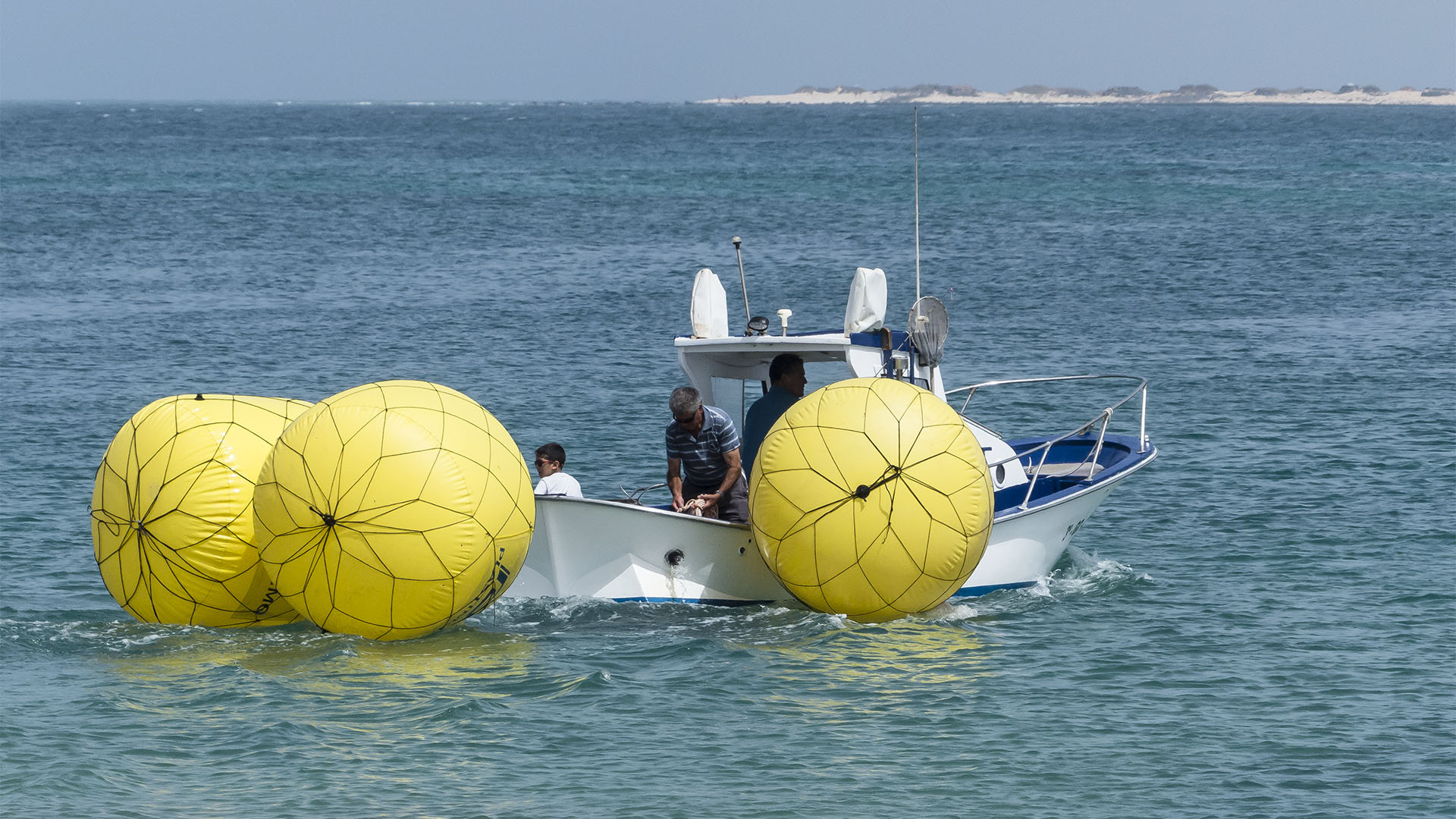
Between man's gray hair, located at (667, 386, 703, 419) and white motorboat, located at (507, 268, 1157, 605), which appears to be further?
man's gray hair, located at (667, 386, 703, 419)

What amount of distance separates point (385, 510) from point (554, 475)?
7.41ft

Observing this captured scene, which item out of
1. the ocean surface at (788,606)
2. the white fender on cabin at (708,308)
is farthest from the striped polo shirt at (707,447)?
the white fender on cabin at (708,308)

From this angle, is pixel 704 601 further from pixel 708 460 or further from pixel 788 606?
pixel 708 460

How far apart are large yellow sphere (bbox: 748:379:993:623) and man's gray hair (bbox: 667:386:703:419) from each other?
84 cm

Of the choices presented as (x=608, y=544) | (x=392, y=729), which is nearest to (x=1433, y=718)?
(x=608, y=544)

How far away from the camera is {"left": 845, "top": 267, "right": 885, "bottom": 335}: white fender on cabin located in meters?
12.5

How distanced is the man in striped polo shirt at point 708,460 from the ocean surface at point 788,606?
84 cm

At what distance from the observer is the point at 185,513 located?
33.6ft

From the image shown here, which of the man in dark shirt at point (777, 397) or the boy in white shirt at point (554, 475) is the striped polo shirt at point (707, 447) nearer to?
the man in dark shirt at point (777, 397)

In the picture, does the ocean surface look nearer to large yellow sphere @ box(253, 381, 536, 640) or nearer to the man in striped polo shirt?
large yellow sphere @ box(253, 381, 536, 640)

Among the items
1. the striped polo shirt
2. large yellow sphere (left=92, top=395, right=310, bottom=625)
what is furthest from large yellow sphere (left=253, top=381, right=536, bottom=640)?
the striped polo shirt

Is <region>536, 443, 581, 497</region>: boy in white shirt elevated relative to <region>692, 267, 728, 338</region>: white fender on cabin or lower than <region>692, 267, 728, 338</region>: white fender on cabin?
lower

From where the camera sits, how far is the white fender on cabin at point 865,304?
12.5m

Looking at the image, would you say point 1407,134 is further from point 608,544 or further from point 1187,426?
point 608,544
